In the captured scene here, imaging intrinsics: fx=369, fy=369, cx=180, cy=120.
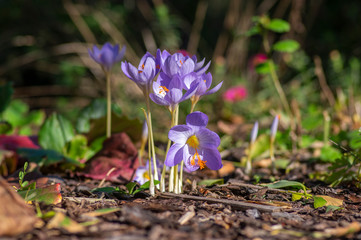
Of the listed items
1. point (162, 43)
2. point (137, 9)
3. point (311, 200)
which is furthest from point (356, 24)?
point (311, 200)

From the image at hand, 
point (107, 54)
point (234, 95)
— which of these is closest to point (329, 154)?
point (107, 54)

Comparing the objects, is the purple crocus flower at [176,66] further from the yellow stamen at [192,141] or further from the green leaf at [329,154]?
the green leaf at [329,154]

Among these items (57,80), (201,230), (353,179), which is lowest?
(201,230)

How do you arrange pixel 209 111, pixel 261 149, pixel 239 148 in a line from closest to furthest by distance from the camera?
pixel 261 149, pixel 239 148, pixel 209 111

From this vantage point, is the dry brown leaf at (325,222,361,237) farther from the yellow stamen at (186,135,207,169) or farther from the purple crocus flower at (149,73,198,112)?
the purple crocus flower at (149,73,198,112)

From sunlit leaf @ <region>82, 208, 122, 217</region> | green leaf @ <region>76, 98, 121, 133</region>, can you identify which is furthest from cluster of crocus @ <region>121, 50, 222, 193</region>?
green leaf @ <region>76, 98, 121, 133</region>

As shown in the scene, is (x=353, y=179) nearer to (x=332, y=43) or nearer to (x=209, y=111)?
(x=209, y=111)

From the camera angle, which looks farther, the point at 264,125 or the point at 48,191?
the point at 264,125
